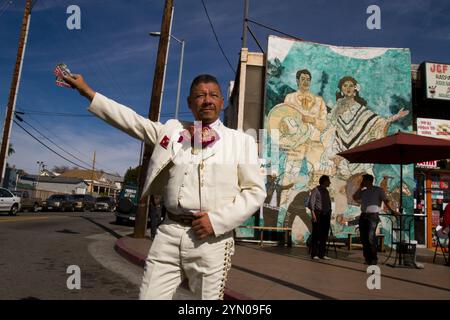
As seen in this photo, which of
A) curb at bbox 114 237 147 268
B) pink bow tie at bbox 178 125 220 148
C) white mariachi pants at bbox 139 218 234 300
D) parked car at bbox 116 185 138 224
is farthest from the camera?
parked car at bbox 116 185 138 224

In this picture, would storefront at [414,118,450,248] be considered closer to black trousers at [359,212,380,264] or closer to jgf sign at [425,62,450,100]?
jgf sign at [425,62,450,100]

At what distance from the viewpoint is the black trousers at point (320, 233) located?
A: 909cm

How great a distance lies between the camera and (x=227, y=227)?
2234 mm

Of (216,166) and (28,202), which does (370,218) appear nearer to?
(216,166)

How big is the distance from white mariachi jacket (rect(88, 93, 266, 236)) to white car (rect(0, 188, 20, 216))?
22.8 m

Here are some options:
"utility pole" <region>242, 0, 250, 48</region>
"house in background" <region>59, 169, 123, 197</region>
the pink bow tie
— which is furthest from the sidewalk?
"house in background" <region>59, 169, 123, 197</region>

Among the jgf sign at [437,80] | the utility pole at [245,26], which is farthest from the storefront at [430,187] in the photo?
the utility pole at [245,26]

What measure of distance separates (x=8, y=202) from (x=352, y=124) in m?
19.0

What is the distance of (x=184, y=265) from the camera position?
2.26m

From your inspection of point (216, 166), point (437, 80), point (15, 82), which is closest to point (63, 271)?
point (216, 166)

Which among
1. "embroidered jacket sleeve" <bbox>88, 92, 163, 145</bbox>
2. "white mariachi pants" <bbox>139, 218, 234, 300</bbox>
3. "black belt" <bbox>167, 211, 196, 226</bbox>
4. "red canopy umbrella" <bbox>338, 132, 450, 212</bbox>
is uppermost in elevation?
"red canopy umbrella" <bbox>338, 132, 450, 212</bbox>

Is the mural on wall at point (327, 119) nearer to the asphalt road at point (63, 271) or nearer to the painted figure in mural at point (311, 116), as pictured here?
the painted figure in mural at point (311, 116)

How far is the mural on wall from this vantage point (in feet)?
42.0
